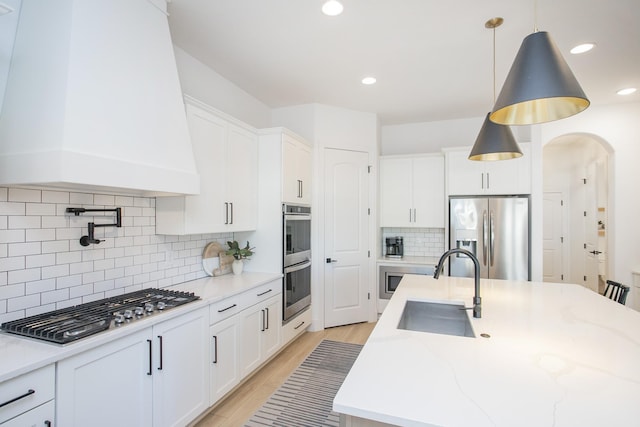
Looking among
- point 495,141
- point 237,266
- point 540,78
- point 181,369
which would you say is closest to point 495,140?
point 495,141

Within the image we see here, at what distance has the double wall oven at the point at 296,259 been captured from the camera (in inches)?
131

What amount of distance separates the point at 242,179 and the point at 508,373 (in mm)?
2570

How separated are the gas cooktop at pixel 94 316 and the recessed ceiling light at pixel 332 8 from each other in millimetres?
2139

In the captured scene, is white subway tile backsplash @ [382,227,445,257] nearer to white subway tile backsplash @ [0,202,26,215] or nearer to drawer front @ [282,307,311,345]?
drawer front @ [282,307,311,345]

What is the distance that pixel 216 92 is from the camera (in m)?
3.19

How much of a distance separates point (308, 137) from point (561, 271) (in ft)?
17.9

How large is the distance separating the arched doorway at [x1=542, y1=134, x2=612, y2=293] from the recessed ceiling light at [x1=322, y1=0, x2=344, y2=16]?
5292mm

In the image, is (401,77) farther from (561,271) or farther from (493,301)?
(561,271)

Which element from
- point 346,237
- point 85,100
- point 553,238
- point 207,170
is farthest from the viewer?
point 553,238

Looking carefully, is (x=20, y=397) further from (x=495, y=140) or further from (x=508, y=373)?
(x=495, y=140)

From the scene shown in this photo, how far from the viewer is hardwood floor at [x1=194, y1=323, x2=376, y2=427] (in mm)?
2312

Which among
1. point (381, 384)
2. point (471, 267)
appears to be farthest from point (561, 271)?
point (381, 384)

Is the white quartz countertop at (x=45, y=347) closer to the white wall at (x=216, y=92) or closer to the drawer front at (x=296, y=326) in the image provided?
the drawer front at (x=296, y=326)

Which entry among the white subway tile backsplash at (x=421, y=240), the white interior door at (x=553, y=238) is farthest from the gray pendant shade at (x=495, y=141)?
the white interior door at (x=553, y=238)
